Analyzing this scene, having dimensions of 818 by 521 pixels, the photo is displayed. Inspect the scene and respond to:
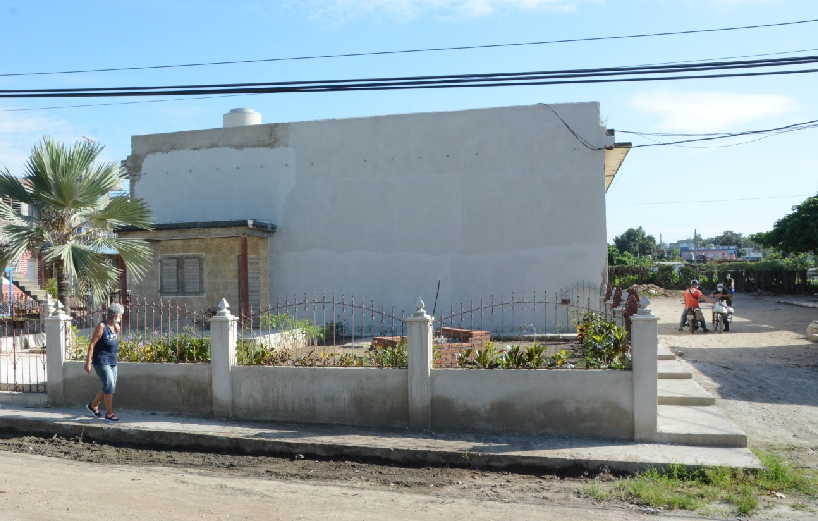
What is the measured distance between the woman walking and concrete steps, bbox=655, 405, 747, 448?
6.85m

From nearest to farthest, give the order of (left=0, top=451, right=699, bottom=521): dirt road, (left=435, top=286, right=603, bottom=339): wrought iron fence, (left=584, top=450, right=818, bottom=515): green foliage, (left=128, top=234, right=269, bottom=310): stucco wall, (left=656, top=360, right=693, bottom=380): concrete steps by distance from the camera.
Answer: (left=0, top=451, right=699, bottom=521): dirt road < (left=584, top=450, right=818, bottom=515): green foliage < (left=656, top=360, right=693, bottom=380): concrete steps < (left=435, top=286, right=603, bottom=339): wrought iron fence < (left=128, top=234, right=269, bottom=310): stucco wall

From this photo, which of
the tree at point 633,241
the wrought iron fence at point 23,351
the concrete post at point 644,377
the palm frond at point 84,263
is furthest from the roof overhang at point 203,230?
the tree at point 633,241

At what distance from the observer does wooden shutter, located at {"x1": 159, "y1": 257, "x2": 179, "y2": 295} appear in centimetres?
1883

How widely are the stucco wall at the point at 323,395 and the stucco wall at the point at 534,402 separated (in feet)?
1.84

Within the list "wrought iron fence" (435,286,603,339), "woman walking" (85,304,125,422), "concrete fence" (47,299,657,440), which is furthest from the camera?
"wrought iron fence" (435,286,603,339)

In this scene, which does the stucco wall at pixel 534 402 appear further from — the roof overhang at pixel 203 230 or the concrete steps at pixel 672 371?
the roof overhang at pixel 203 230

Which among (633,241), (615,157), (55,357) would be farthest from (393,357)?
(633,241)

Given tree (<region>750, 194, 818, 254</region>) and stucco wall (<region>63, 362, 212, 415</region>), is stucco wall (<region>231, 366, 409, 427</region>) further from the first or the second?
tree (<region>750, 194, 818, 254</region>)

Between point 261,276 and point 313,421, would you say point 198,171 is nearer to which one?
point 261,276

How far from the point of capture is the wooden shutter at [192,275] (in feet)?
61.1

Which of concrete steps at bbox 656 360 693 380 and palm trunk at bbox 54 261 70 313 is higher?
palm trunk at bbox 54 261 70 313

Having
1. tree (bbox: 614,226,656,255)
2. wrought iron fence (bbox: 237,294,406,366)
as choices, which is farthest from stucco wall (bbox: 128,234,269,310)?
tree (bbox: 614,226,656,255)

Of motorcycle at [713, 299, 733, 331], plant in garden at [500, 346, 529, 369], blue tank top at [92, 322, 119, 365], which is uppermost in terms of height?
blue tank top at [92, 322, 119, 365]

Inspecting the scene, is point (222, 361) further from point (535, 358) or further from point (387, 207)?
point (387, 207)
